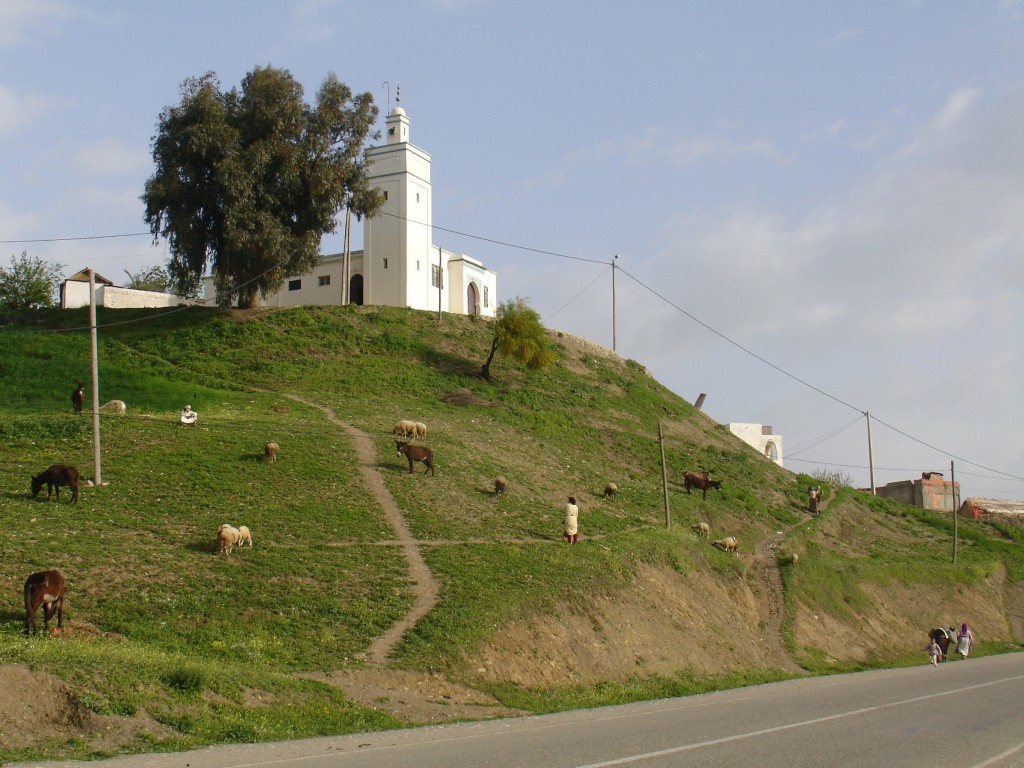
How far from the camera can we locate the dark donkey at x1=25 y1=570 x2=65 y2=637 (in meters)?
17.9

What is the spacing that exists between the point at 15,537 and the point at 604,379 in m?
45.9

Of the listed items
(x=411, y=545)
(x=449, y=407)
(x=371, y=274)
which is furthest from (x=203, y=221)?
(x=411, y=545)

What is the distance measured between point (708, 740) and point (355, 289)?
58541 millimetres

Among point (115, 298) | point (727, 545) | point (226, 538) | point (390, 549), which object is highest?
point (115, 298)

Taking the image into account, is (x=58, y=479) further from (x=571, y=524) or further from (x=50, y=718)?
(x=571, y=524)

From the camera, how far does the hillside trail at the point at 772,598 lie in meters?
33.0

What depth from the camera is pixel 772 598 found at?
38.2 metres

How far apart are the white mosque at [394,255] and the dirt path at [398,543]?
2294cm

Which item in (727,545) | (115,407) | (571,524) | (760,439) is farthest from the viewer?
(760,439)

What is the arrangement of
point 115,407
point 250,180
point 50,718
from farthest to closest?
point 250,180, point 115,407, point 50,718

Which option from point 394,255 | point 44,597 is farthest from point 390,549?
point 394,255

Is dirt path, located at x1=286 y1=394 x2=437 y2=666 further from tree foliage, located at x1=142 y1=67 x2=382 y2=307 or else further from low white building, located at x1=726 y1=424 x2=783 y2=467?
low white building, located at x1=726 y1=424 x2=783 y2=467

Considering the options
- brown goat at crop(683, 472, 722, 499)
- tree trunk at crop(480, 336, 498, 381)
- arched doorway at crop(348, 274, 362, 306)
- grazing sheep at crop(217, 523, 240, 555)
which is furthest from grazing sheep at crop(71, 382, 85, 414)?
arched doorway at crop(348, 274, 362, 306)

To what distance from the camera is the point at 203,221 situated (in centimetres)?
5688
